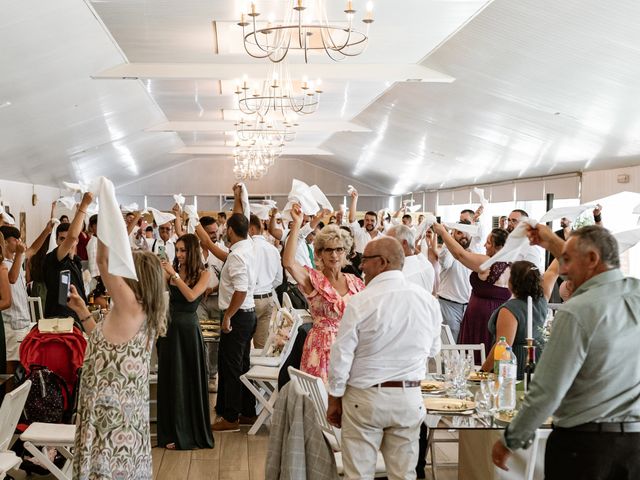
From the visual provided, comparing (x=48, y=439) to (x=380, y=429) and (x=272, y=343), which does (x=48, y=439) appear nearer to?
(x=380, y=429)

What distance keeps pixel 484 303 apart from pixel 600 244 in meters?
3.76

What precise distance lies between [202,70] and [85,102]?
9.02 feet

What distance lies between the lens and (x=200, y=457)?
5.86 metres

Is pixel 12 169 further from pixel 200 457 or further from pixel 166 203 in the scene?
pixel 166 203

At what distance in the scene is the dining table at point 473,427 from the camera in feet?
12.5

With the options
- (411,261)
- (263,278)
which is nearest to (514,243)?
(411,261)

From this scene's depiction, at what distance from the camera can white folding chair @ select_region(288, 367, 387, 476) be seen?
3.98m

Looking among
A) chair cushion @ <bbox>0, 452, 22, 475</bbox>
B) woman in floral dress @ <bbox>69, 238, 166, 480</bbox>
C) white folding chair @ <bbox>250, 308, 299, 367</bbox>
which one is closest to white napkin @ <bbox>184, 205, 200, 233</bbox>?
white folding chair @ <bbox>250, 308, 299, 367</bbox>

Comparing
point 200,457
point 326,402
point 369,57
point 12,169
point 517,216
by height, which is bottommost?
point 200,457

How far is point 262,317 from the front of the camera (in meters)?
7.83

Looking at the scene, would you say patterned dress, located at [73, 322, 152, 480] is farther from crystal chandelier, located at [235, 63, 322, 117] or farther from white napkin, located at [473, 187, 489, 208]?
crystal chandelier, located at [235, 63, 322, 117]

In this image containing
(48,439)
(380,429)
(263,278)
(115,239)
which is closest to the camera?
(115,239)

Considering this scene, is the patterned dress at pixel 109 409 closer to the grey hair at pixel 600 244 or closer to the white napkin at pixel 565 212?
the grey hair at pixel 600 244


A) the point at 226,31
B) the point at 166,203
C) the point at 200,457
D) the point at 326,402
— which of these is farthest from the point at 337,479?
the point at 166,203
